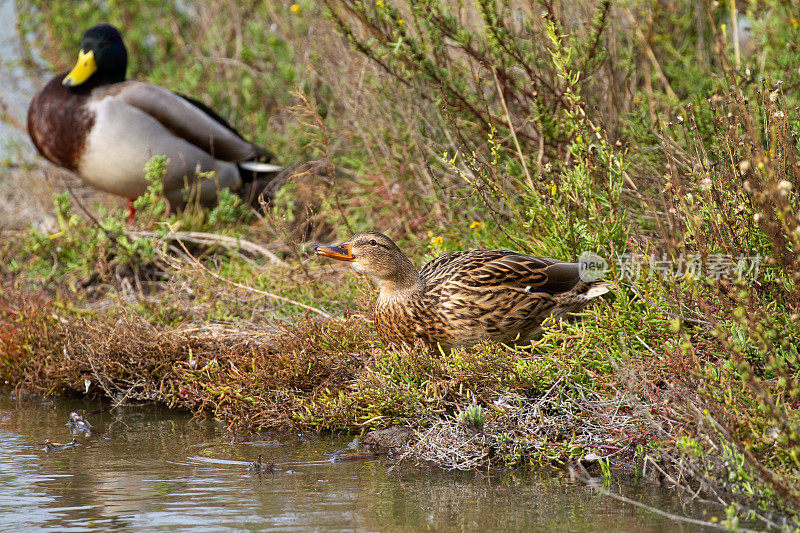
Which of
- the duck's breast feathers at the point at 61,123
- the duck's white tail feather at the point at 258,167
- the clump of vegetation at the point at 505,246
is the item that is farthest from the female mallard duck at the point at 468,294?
the duck's breast feathers at the point at 61,123

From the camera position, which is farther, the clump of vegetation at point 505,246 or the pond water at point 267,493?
the clump of vegetation at point 505,246

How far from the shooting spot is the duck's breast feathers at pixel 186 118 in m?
7.33

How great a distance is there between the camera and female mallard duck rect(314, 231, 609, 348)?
14.6 ft

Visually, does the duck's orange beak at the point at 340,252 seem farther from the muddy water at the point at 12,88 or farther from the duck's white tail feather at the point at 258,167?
the muddy water at the point at 12,88

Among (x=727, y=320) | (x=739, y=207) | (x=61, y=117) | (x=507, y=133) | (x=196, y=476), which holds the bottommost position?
(x=196, y=476)

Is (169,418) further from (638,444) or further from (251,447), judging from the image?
(638,444)

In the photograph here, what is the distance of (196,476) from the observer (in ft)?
12.8

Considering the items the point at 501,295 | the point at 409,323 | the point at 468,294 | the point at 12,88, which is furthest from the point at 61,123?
the point at 501,295

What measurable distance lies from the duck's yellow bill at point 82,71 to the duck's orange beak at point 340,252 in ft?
11.9

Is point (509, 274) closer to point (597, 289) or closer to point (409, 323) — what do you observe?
point (597, 289)

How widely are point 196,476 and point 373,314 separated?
1.50 metres

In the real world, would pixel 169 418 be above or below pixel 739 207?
→ below

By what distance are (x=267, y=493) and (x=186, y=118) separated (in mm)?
4511

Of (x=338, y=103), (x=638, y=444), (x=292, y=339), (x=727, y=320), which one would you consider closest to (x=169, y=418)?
(x=292, y=339)
